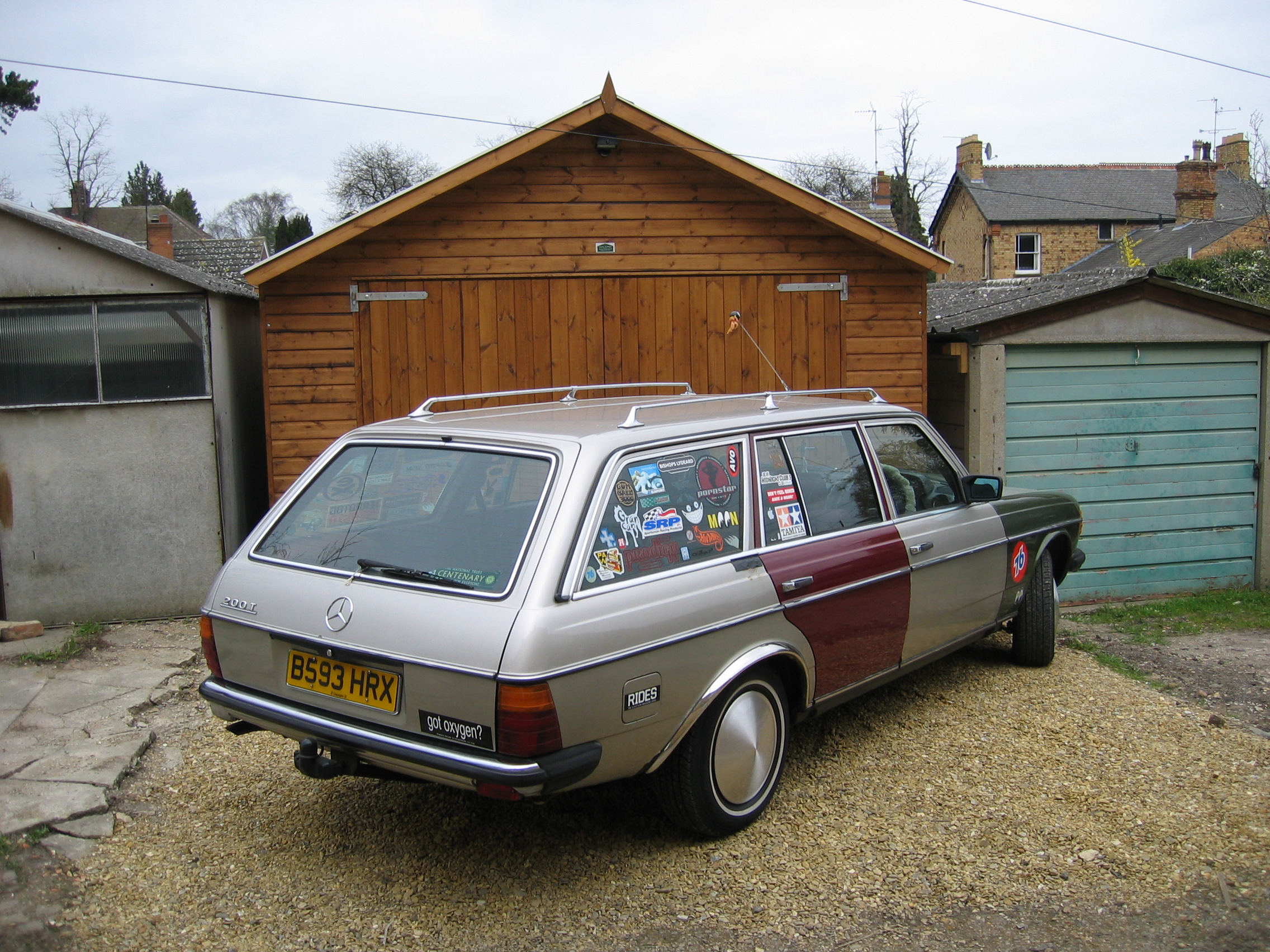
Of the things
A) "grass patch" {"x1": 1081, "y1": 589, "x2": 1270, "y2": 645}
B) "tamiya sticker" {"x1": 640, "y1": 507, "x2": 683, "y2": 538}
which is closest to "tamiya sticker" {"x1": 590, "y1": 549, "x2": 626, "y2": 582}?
"tamiya sticker" {"x1": 640, "y1": 507, "x2": 683, "y2": 538}

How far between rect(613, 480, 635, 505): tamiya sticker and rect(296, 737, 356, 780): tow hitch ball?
1.33 meters

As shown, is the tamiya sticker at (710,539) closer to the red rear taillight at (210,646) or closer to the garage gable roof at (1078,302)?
the red rear taillight at (210,646)

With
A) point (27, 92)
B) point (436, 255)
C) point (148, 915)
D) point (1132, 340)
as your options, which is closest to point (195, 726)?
point (148, 915)

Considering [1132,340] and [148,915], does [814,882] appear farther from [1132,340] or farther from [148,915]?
[1132,340]

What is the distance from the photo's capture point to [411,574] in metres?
3.49

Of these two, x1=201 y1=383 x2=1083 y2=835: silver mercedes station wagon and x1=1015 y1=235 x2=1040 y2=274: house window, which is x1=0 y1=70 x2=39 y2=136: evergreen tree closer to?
x1=201 y1=383 x2=1083 y2=835: silver mercedes station wagon

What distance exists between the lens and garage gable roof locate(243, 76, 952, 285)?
7.82 meters

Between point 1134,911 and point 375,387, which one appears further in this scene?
point 375,387

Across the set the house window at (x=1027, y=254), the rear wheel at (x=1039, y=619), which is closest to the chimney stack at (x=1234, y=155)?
the house window at (x=1027, y=254)

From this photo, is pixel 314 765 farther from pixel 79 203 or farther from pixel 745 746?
pixel 79 203

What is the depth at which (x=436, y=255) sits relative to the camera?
325 inches

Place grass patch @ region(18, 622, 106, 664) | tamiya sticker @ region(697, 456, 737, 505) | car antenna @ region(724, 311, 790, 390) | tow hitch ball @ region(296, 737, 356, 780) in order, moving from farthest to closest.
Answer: car antenna @ region(724, 311, 790, 390) → grass patch @ region(18, 622, 106, 664) → tamiya sticker @ region(697, 456, 737, 505) → tow hitch ball @ region(296, 737, 356, 780)

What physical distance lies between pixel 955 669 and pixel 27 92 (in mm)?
12425

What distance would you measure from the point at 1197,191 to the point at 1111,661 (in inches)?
1166
